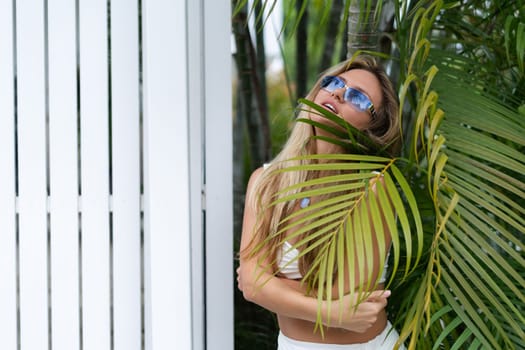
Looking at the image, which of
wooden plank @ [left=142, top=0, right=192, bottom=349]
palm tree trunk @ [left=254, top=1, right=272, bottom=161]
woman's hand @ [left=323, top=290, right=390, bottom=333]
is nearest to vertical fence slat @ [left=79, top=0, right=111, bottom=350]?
wooden plank @ [left=142, top=0, right=192, bottom=349]

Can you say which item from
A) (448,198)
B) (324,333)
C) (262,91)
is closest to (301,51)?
(262,91)

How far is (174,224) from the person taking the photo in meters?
1.59

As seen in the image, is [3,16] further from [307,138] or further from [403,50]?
[403,50]

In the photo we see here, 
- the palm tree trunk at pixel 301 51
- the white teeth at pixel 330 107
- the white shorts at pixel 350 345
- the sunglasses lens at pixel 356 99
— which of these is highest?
the palm tree trunk at pixel 301 51

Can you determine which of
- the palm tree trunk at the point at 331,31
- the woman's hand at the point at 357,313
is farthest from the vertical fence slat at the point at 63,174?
the palm tree trunk at the point at 331,31

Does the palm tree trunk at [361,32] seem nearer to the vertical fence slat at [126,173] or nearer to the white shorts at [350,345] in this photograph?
the vertical fence slat at [126,173]

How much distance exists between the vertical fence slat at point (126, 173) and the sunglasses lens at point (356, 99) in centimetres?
51

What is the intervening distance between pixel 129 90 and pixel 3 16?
1.13 feet

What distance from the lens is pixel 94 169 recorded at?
162cm

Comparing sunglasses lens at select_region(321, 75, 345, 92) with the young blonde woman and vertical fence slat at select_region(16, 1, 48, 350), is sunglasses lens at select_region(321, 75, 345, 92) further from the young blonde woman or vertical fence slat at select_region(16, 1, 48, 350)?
vertical fence slat at select_region(16, 1, 48, 350)

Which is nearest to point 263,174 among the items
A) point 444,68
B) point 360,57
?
point 360,57

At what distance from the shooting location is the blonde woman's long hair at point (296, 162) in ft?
4.95

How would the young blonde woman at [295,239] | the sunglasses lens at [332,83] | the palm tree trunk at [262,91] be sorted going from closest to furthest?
1. the young blonde woman at [295,239]
2. the sunglasses lens at [332,83]
3. the palm tree trunk at [262,91]

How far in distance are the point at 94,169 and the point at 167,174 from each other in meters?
0.19
